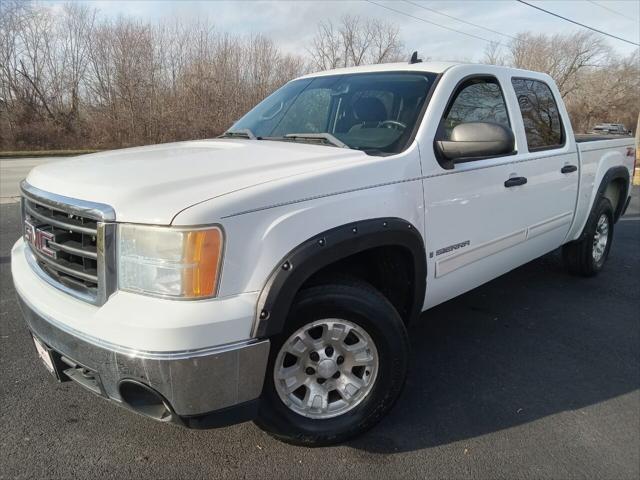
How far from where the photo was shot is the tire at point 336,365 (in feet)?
7.41

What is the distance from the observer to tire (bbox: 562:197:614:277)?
16.0 ft

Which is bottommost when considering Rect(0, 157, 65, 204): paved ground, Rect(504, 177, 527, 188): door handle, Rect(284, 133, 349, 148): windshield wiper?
Rect(0, 157, 65, 204): paved ground

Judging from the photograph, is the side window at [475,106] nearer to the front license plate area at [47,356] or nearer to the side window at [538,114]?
the side window at [538,114]

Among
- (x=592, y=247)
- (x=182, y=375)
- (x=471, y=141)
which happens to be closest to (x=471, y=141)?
(x=471, y=141)

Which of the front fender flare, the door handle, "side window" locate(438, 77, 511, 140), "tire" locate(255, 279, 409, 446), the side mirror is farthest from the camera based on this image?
the door handle

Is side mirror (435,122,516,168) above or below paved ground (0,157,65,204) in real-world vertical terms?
above

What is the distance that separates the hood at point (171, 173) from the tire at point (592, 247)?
11.0 ft

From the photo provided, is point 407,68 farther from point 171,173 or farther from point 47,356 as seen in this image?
point 47,356

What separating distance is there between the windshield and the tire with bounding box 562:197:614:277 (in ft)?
9.09

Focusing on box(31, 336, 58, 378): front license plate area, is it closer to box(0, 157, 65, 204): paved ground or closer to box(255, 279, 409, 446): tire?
box(255, 279, 409, 446): tire

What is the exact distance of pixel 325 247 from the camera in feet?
7.14

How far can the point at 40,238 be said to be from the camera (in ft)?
7.80

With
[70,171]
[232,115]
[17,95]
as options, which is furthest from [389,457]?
[17,95]

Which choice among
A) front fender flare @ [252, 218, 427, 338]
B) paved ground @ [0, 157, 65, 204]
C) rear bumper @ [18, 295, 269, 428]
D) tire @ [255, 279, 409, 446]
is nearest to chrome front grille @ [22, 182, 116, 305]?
rear bumper @ [18, 295, 269, 428]
